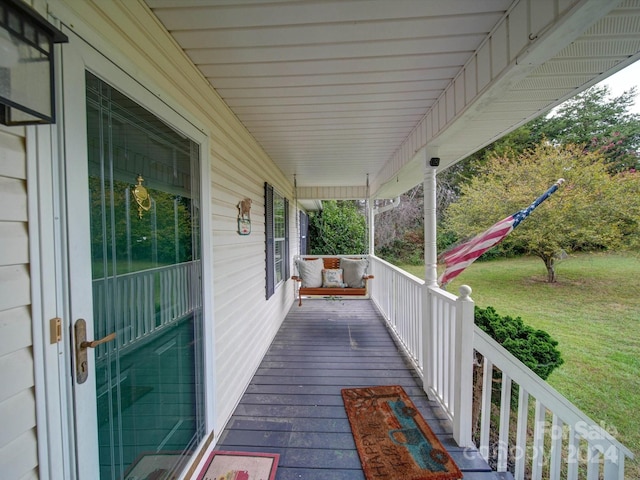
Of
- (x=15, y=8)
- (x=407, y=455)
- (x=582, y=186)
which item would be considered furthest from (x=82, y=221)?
(x=582, y=186)

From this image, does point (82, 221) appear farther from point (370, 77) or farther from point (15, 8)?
point (370, 77)

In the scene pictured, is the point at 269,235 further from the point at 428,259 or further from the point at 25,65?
the point at 25,65

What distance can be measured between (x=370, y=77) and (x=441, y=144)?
0.93 meters

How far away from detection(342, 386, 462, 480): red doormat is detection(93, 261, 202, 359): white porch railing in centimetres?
147

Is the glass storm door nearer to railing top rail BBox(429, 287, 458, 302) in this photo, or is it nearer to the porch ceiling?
the porch ceiling

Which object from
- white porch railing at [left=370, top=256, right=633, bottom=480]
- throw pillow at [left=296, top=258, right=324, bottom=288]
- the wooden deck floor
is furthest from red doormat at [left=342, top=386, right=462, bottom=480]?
throw pillow at [left=296, top=258, right=324, bottom=288]

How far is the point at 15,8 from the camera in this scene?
0.59 m

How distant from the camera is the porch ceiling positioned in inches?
44.8

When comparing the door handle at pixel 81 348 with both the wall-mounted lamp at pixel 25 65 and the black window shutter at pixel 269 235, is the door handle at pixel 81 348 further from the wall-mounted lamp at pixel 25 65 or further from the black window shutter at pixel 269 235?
the black window shutter at pixel 269 235

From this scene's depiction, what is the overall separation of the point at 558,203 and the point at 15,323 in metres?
8.87

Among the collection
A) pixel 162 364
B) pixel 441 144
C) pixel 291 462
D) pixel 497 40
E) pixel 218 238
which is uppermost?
pixel 497 40

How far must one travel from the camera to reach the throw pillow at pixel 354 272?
5089 mm

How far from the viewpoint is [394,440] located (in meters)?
1.80

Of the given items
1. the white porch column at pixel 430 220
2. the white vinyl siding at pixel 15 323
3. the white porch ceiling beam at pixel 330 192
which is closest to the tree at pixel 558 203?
the white porch ceiling beam at pixel 330 192
